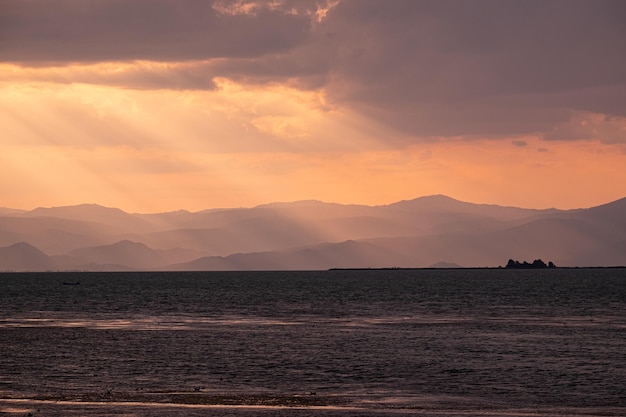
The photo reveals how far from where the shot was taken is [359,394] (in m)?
59.4

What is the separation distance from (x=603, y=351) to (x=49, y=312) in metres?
96.4

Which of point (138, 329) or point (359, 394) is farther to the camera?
point (138, 329)

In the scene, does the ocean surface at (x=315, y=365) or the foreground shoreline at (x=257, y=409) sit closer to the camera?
the foreground shoreline at (x=257, y=409)

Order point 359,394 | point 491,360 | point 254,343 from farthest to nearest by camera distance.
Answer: point 254,343
point 491,360
point 359,394

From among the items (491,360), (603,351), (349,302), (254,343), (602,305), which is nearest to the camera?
(491,360)

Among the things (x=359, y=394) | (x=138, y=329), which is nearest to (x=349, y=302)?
(x=138, y=329)

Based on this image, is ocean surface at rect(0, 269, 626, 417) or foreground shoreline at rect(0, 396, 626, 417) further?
ocean surface at rect(0, 269, 626, 417)

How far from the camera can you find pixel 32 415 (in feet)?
163

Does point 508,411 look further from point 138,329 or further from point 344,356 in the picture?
point 138,329

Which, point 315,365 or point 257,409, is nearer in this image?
point 257,409

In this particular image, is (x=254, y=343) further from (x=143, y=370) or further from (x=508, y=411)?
(x=508, y=411)

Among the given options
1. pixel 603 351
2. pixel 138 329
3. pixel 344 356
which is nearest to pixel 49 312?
pixel 138 329

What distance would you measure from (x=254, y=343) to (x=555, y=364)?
99.0 feet

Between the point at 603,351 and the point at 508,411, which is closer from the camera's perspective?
the point at 508,411
